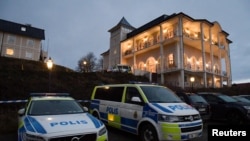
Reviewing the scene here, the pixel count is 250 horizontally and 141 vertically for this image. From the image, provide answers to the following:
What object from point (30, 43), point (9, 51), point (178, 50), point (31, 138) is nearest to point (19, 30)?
point (30, 43)

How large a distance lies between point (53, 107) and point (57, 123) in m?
1.36

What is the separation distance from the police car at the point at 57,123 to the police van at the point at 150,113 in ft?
5.49

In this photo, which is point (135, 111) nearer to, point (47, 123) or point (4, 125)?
point (47, 123)

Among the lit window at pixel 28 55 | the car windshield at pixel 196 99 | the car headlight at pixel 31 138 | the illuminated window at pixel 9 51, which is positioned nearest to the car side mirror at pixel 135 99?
the car headlight at pixel 31 138

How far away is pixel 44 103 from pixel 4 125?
399 cm

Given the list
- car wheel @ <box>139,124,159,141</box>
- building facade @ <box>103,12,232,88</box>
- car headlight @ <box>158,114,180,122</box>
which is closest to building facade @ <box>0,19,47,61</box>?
building facade @ <box>103,12,232,88</box>

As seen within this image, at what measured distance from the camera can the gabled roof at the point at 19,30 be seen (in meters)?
42.3

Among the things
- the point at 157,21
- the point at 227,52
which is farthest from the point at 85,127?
the point at 227,52

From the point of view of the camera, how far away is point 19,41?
43.3 metres

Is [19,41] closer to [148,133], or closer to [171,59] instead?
[171,59]

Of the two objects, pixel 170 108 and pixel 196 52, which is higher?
pixel 196 52

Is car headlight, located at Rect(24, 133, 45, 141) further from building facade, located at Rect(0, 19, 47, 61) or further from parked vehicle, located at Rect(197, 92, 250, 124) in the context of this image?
building facade, located at Rect(0, 19, 47, 61)

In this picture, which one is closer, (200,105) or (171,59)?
(200,105)

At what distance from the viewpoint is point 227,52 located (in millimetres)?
38219
